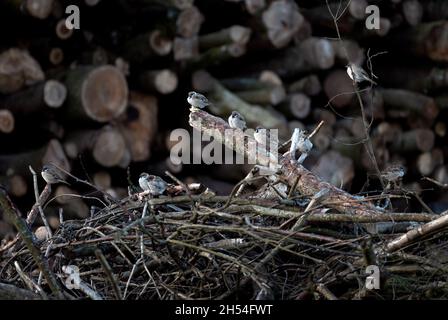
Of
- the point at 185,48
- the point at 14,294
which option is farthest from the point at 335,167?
the point at 14,294

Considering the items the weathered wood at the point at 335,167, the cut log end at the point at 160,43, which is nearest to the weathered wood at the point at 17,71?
the cut log end at the point at 160,43

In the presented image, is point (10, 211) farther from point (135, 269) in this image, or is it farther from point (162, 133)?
point (162, 133)

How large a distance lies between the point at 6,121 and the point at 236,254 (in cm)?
260

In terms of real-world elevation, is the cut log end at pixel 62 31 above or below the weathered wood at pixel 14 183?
above

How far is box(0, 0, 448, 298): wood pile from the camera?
429 cm

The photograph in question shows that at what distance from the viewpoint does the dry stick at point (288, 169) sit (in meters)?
2.12

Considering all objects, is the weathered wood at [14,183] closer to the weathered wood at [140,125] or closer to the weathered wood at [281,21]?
the weathered wood at [140,125]

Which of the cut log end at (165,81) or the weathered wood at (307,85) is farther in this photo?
the weathered wood at (307,85)

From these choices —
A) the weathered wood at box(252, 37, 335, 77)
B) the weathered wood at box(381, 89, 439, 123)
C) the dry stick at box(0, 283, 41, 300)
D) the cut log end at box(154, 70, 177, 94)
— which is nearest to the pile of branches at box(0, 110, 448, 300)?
the dry stick at box(0, 283, 41, 300)

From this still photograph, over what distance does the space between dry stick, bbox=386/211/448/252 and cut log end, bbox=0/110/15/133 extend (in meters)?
2.84

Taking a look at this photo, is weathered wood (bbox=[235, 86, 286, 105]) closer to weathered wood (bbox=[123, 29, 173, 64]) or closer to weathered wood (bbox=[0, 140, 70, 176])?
weathered wood (bbox=[123, 29, 173, 64])

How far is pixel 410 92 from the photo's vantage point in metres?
5.41

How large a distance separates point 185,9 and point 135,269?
121 inches
